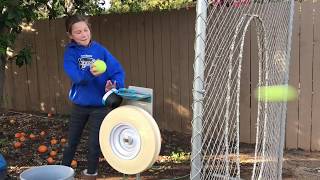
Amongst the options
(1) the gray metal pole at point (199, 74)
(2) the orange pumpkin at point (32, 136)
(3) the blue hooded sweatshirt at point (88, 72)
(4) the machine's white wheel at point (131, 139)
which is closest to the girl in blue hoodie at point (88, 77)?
(3) the blue hooded sweatshirt at point (88, 72)

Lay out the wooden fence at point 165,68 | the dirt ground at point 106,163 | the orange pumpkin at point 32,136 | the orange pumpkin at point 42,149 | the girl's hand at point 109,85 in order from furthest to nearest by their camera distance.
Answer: the orange pumpkin at point 32,136 < the wooden fence at point 165,68 < the orange pumpkin at point 42,149 < the dirt ground at point 106,163 < the girl's hand at point 109,85

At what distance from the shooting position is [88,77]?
391 cm

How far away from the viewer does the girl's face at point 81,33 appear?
12.7 ft

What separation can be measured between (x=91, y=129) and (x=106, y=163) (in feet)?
4.57

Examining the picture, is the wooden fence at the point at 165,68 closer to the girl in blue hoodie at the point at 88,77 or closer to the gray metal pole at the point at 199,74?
the girl in blue hoodie at the point at 88,77

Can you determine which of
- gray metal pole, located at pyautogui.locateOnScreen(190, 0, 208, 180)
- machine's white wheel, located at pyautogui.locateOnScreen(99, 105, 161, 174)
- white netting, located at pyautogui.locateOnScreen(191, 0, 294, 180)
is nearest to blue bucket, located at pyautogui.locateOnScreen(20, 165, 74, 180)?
machine's white wheel, located at pyautogui.locateOnScreen(99, 105, 161, 174)

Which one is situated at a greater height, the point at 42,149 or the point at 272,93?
the point at 272,93

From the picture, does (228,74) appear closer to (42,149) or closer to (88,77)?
(88,77)

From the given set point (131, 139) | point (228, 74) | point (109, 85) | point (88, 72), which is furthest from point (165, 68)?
point (131, 139)

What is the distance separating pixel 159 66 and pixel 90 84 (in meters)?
3.25

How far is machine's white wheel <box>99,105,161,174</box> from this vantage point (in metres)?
2.71

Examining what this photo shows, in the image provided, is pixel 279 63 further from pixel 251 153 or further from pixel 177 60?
pixel 177 60

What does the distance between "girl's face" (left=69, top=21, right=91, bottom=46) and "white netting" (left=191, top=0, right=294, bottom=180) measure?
1187mm

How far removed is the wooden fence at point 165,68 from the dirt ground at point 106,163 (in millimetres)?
377
